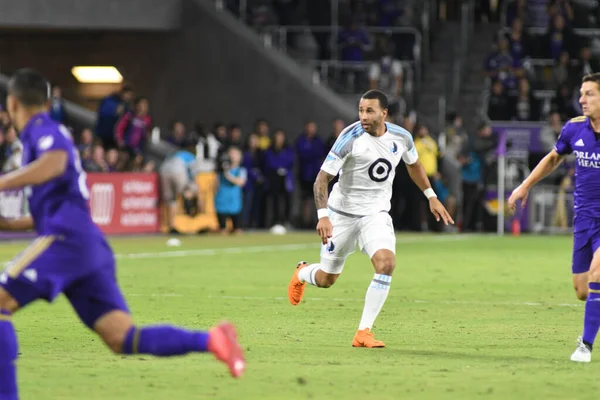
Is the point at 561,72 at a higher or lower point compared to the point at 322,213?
higher

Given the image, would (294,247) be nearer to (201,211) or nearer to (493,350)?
(201,211)

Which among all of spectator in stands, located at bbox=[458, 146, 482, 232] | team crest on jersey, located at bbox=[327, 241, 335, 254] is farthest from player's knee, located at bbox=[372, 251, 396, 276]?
spectator in stands, located at bbox=[458, 146, 482, 232]

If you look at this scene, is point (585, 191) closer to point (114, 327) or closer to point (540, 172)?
point (540, 172)

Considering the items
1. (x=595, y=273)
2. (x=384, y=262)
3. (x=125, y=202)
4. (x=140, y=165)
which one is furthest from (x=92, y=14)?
(x=595, y=273)

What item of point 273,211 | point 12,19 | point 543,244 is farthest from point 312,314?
point 12,19

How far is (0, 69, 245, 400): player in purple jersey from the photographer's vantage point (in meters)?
7.55

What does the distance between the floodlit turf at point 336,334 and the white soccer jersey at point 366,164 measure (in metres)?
1.19

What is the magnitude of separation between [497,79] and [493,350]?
22.2m

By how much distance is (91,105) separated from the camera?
118ft

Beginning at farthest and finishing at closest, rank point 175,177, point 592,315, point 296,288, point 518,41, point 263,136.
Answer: point 518,41
point 263,136
point 175,177
point 296,288
point 592,315

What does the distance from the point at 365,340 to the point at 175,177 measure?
16.8 m

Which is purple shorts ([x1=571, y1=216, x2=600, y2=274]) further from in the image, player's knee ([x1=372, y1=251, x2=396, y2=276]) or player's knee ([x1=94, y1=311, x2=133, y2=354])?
player's knee ([x1=94, y1=311, x2=133, y2=354])

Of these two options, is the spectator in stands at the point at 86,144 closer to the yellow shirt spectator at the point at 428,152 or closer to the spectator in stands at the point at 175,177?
the spectator in stands at the point at 175,177

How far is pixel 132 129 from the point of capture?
2792 cm
